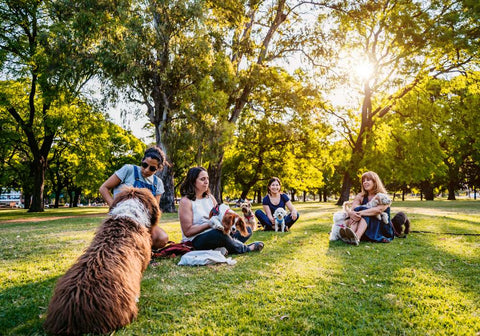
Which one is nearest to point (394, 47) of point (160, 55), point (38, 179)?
point (160, 55)

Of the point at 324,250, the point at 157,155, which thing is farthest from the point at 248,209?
the point at 157,155

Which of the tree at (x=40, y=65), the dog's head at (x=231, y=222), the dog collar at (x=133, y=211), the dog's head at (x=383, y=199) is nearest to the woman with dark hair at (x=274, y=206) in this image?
the dog's head at (x=383, y=199)

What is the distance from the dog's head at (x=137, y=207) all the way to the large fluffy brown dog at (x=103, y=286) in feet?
0.38

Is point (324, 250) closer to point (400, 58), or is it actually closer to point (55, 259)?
point (55, 259)

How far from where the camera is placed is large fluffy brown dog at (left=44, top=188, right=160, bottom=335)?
2.37 meters

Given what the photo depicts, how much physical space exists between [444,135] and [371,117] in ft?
46.0

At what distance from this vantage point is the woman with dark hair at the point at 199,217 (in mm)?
5176

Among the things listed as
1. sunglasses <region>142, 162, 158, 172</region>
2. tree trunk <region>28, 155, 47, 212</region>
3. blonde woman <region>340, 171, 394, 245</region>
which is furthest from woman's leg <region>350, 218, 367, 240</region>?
tree trunk <region>28, 155, 47, 212</region>

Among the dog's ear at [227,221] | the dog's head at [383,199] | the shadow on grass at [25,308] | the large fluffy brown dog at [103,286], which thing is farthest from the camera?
the dog's head at [383,199]

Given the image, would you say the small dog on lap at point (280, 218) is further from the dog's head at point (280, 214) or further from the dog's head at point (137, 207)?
the dog's head at point (137, 207)

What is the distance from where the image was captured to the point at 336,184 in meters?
59.1

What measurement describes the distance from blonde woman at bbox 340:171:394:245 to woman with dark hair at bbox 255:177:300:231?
2.40m

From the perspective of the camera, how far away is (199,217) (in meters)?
5.43

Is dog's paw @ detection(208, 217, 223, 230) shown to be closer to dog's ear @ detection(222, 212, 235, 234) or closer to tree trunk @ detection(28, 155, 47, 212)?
dog's ear @ detection(222, 212, 235, 234)
